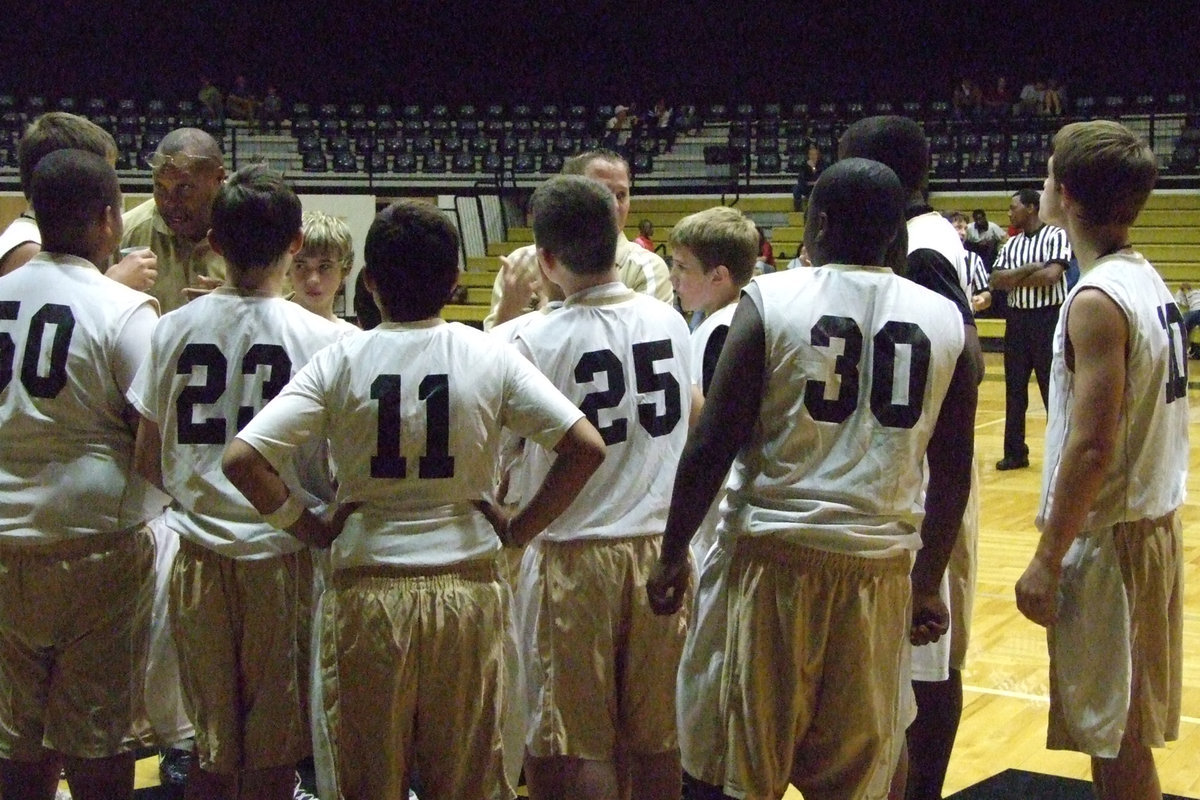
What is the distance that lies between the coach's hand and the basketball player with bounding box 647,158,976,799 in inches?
3.1

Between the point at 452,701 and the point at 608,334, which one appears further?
the point at 608,334

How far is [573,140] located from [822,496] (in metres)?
19.5

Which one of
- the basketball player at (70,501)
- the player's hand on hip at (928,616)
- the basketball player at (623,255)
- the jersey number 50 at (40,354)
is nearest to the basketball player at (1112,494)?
the player's hand on hip at (928,616)

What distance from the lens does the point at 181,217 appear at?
356cm

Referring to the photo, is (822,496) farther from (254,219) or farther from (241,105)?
(241,105)

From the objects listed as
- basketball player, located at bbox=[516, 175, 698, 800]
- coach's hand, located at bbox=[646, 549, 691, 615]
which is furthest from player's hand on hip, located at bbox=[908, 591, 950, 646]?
basketball player, located at bbox=[516, 175, 698, 800]

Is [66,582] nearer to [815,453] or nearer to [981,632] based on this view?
[815,453]

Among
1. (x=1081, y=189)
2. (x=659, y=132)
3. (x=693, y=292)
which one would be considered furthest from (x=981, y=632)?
(x=659, y=132)

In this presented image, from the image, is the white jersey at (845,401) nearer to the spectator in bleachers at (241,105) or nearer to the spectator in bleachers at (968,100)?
the spectator in bleachers at (968,100)

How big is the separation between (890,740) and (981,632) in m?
3.07

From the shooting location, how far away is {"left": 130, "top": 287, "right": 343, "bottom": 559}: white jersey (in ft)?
8.91

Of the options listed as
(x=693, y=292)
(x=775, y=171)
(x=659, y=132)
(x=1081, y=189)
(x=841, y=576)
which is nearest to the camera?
(x=841, y=576)

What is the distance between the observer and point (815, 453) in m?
2.46

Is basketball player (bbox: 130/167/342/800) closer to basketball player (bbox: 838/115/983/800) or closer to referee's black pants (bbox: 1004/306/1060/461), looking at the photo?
basketball player (bbox: 838/115/983/800)
